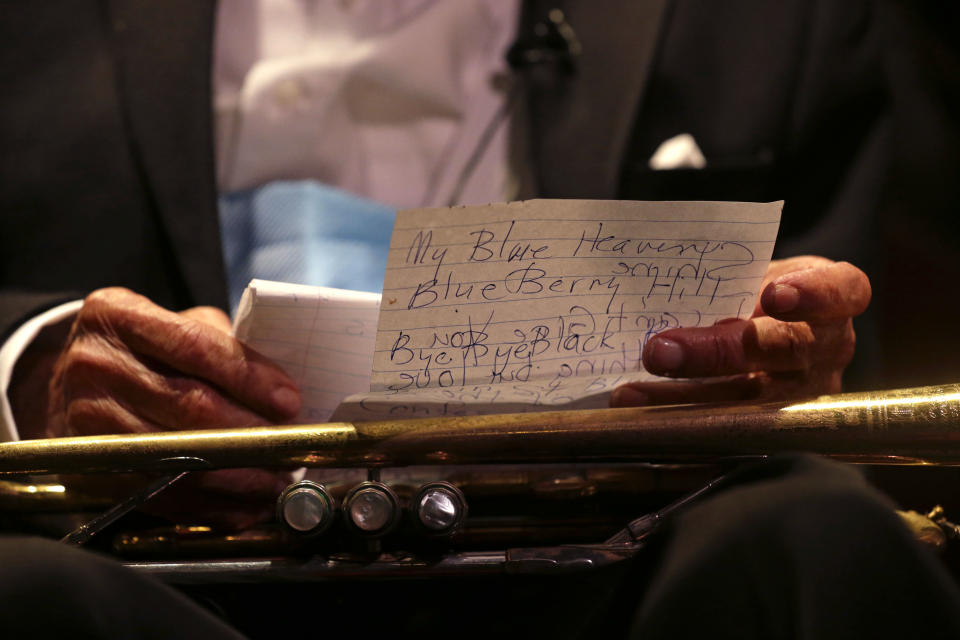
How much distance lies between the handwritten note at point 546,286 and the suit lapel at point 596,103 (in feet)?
1.29

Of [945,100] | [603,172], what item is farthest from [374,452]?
[945,100]

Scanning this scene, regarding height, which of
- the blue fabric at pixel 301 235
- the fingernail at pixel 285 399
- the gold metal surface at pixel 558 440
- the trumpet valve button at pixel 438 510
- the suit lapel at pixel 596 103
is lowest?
the trumpet valve button at pixel 438 510

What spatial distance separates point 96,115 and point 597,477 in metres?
0.58

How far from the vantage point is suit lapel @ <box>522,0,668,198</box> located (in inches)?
31.3

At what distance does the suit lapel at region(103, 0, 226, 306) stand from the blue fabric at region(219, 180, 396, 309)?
71 millimetres

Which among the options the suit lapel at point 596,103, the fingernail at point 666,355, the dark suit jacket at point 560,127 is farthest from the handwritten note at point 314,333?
the suit lapel at point 596,103

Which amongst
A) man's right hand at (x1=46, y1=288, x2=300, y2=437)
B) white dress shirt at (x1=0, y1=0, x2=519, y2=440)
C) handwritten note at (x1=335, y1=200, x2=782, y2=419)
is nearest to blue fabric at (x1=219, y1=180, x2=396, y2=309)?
white dress shirt at (x1=0, y1=0, x2=519, y2=440)

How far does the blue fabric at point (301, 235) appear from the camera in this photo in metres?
0.80

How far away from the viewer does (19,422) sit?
1.93 feet

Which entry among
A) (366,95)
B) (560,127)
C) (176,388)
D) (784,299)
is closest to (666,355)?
(784,299)

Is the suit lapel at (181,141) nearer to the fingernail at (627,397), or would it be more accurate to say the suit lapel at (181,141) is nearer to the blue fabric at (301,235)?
the blue fabric at (301,235)

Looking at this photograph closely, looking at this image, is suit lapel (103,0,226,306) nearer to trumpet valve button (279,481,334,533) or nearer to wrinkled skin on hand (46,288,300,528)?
wrinkled skin on hand (46,288,300,528)

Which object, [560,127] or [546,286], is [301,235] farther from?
[546,286]

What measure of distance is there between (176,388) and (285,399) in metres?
0.08
